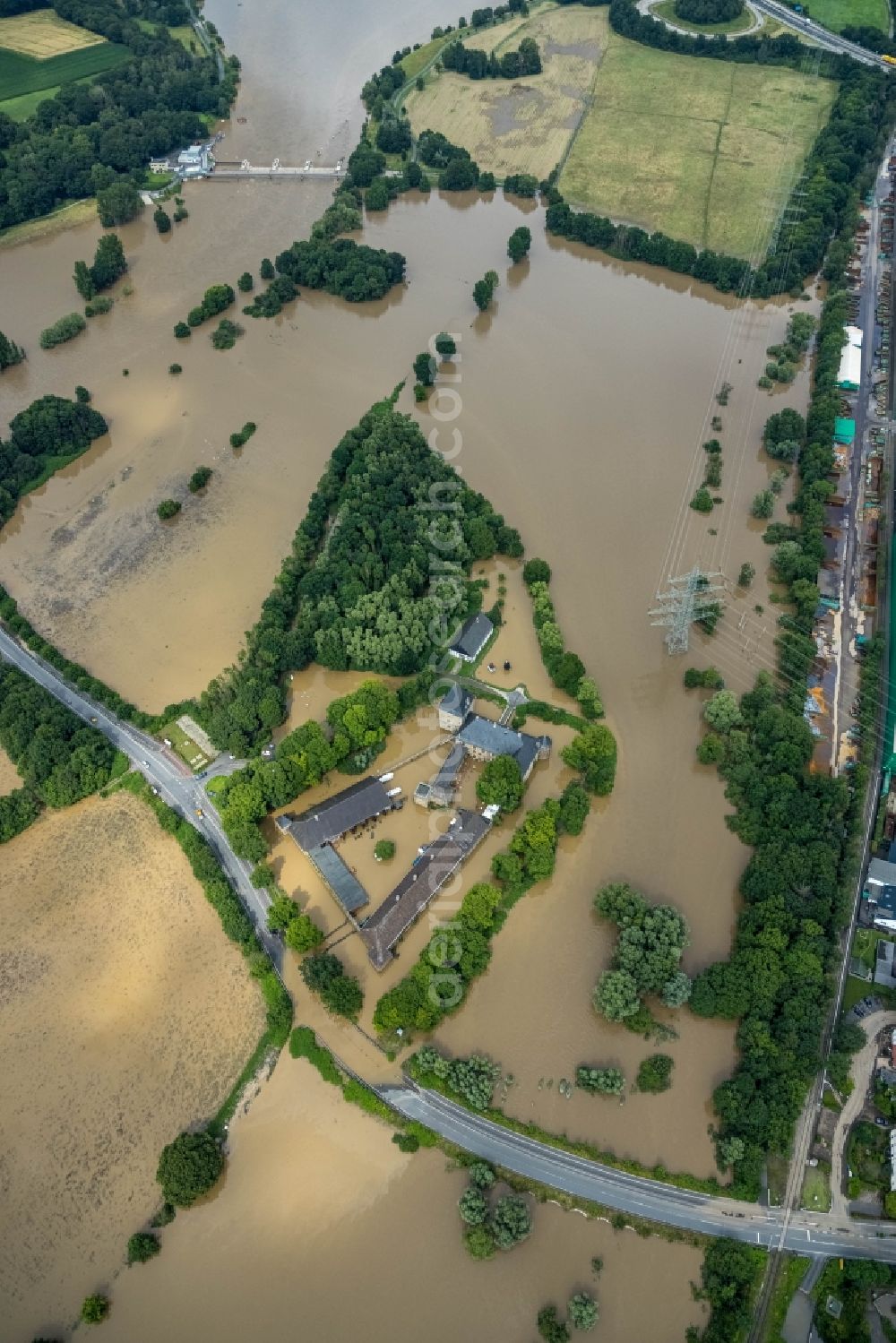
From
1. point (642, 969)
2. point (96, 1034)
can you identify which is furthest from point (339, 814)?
point (642, 969)

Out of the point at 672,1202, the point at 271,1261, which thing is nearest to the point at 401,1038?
the point at 271,1261

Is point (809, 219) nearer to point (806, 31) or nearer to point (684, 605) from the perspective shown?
point (806, 31)

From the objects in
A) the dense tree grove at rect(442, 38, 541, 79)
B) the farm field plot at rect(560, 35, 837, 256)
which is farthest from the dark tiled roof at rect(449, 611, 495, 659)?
the dense tree grove at rect(442, 38, 541, 79)

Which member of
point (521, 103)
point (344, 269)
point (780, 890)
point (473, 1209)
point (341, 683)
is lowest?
point (473, 1209)

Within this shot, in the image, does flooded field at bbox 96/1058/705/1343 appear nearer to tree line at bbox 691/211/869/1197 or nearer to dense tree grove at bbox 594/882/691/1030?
tree line at bbox 691/211/869/1197

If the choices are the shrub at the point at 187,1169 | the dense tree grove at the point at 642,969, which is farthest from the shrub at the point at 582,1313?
the shrub at the point at 187,1169

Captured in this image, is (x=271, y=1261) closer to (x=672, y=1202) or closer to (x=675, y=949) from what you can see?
(x=672, y=1202)
